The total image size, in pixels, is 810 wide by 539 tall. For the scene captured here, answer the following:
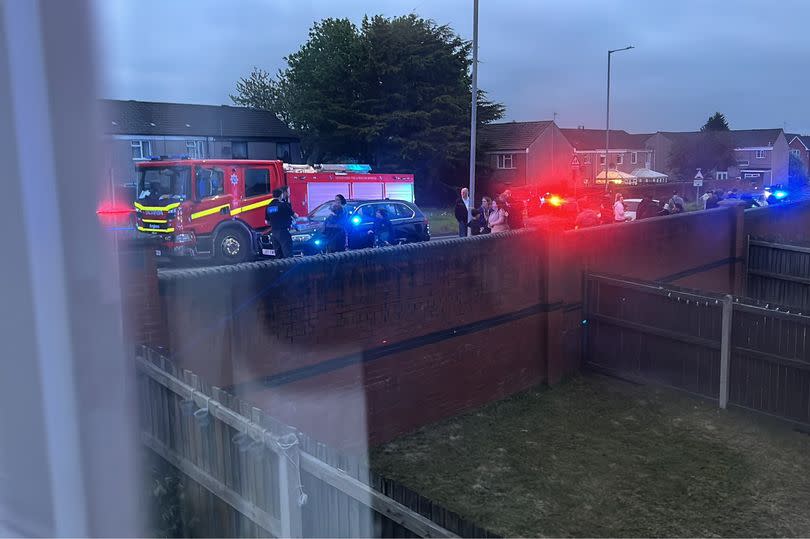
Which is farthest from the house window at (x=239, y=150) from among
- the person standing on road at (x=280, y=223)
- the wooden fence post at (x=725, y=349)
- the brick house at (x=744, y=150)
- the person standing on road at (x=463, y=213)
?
the brick house at (x=744, y=150)

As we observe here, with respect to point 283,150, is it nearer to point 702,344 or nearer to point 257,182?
point 257,182

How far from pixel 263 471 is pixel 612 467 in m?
3.63

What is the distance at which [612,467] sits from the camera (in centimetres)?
523

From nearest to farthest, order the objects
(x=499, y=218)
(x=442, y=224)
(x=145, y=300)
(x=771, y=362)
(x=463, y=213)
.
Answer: (x=145, y=300)
(x=771, y=362)
(x=499, y=218)
(x=463, y=213)
(x=442, y=224)

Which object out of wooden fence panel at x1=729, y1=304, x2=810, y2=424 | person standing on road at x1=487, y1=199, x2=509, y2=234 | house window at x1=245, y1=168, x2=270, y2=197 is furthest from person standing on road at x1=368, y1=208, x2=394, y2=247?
wooden fence panel at x1=729, y1=304, x2=810, y2=424

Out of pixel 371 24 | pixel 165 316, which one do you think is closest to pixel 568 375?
pixel 165 316

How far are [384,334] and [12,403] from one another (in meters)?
4.30

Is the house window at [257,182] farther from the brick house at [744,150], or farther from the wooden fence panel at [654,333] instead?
the brick house at [744,150]

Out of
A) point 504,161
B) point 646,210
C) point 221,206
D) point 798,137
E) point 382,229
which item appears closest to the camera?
point 221,206

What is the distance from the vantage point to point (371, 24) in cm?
1933

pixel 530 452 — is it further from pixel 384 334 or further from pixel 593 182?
pixel 593 182

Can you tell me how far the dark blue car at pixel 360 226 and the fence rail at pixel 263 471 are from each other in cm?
693

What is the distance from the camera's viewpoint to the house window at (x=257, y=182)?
1125 centimetres

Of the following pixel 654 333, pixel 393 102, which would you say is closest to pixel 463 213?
pixel 654 333
